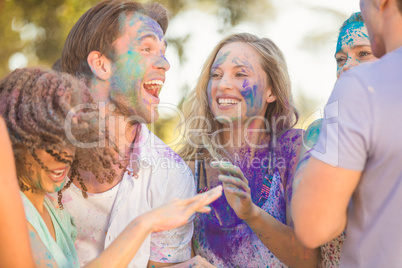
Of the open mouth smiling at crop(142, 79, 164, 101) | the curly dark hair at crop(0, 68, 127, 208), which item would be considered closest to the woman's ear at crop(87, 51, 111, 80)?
the open mouth smiling at crop(142, 79, 164, 101)

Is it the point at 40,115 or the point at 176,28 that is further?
the point at 176,28

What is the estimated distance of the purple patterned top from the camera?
101 inches

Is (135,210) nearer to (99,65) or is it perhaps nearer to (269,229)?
(269,229)

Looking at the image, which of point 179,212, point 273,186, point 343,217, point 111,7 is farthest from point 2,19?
point 343,217

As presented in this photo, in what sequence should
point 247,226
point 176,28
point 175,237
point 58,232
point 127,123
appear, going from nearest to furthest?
point 58,232
point 175,237
point 247,226
point 127,123
point 176,28

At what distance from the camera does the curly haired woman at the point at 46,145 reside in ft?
5.25

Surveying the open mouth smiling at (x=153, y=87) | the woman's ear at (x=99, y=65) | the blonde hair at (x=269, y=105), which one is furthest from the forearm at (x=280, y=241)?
the woman's ear at (x=99, y=65)

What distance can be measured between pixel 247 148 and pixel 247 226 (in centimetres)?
58

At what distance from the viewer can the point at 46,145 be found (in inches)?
66.5

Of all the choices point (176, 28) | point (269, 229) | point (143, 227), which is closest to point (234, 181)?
point (269, 229)

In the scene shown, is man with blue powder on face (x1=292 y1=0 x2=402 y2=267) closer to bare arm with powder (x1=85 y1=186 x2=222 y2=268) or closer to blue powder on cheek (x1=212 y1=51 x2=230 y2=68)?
bare arm with powder (x1=85 y1=186 x2=222 y2=268)

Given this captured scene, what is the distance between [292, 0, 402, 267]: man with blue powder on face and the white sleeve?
1.15 meters

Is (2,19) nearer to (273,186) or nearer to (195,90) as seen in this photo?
(195,90)

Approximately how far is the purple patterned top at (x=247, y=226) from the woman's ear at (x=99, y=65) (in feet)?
3.66
